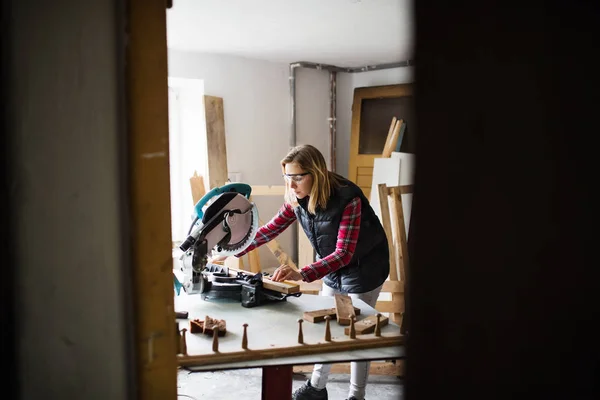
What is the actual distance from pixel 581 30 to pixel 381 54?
Result: 5.13 meters

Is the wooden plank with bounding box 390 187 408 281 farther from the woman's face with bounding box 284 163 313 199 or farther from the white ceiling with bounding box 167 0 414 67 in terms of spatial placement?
the woman's face with bounding box 284 163 313 199

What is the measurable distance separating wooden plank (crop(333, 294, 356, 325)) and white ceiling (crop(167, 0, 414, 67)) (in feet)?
5.25

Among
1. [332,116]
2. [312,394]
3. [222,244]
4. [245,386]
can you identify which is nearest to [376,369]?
[245,386]

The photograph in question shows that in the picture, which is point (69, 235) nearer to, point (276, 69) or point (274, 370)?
point (274, 370)

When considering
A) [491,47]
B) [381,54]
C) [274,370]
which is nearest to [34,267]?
[491,47]

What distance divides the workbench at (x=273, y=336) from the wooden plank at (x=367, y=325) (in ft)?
0.08

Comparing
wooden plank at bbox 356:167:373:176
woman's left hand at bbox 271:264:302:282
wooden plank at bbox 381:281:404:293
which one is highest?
wooden plank at bbox 356:167:373:176

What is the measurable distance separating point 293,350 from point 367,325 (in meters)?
0.39

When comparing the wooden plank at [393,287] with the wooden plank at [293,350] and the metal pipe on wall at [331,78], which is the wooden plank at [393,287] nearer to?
the metal pipe on wall at [331,78]

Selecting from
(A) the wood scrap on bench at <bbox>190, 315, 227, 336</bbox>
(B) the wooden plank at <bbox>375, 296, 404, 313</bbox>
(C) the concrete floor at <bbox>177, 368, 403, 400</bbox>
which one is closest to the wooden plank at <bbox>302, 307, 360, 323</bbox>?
(A) the wood scrap on bench at <bbox>190, 315, 227, 336</bbox>

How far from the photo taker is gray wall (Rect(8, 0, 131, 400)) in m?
1.02

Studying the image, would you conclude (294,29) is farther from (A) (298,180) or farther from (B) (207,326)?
(B) (207,326)

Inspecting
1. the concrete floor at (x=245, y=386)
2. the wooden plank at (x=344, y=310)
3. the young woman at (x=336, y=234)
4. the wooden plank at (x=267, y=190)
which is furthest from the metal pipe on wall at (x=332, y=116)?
the wooden plank at (x=344, y=310)

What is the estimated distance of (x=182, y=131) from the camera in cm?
547
